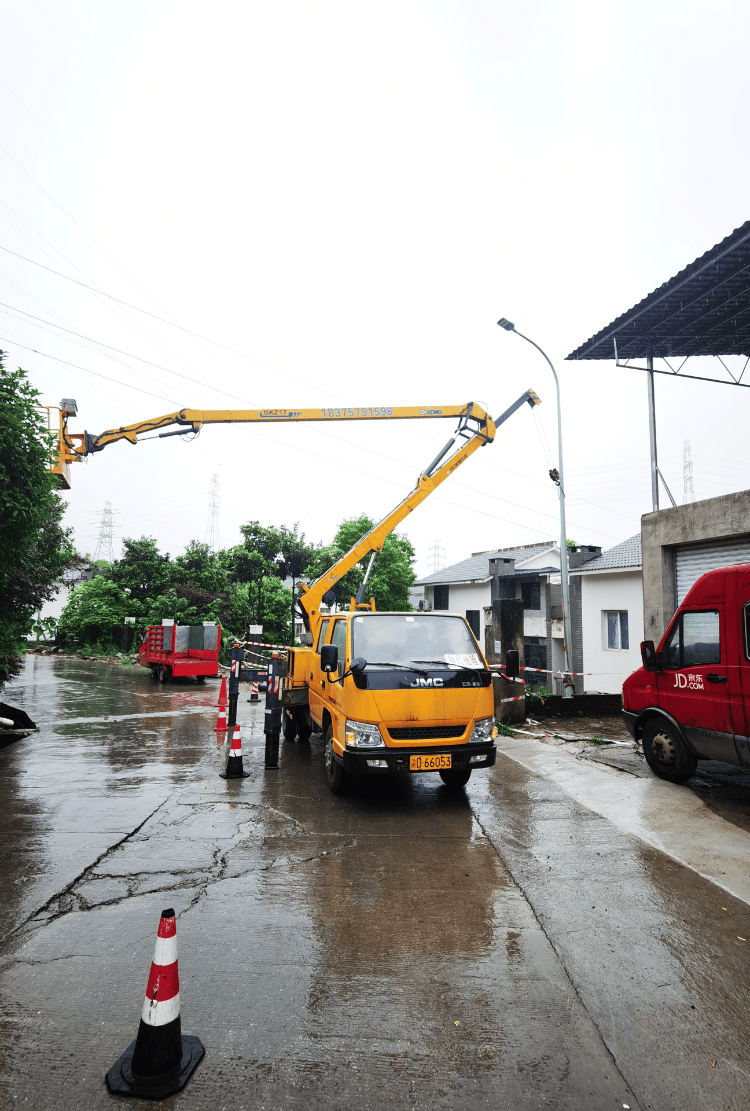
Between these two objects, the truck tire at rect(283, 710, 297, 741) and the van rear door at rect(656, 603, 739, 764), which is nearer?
the van rear door at rect(656, 603, 739, 764)

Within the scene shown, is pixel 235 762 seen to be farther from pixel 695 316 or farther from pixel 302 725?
pixel 695 316

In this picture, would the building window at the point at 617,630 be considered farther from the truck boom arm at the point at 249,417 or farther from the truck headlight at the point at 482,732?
the truck headlight at the point at 482,732

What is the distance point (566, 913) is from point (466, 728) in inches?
96.4

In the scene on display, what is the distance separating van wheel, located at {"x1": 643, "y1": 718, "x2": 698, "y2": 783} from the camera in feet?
24.2

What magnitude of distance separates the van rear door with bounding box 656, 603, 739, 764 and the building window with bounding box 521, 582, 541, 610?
977 inches

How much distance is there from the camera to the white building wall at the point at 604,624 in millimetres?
23344

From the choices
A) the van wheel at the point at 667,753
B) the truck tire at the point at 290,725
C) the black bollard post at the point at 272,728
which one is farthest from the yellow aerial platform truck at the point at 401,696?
the van wheel at the point at 667,753

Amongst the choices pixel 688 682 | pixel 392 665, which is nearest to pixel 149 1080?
pixel 392 665

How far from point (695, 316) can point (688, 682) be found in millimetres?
8275

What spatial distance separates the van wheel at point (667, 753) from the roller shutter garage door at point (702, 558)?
3.44m

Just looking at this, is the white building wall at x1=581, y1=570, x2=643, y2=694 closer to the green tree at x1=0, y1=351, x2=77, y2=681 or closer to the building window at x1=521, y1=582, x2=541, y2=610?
the building window at x1=521, y1=582, x2=541, y2=610

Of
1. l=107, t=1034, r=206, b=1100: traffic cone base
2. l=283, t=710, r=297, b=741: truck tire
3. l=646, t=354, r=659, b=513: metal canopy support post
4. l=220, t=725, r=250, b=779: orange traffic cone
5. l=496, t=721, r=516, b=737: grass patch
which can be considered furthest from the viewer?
l=646, t=354, r=659, b=513: metal canopy support post

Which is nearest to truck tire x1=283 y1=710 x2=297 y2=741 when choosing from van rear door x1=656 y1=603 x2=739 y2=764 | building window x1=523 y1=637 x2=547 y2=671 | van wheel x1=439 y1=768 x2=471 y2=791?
van wheel x1=439 y1=768 x2=471 y2=791

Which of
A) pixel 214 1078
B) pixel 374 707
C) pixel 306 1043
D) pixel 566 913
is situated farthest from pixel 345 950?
pixel 374 707
